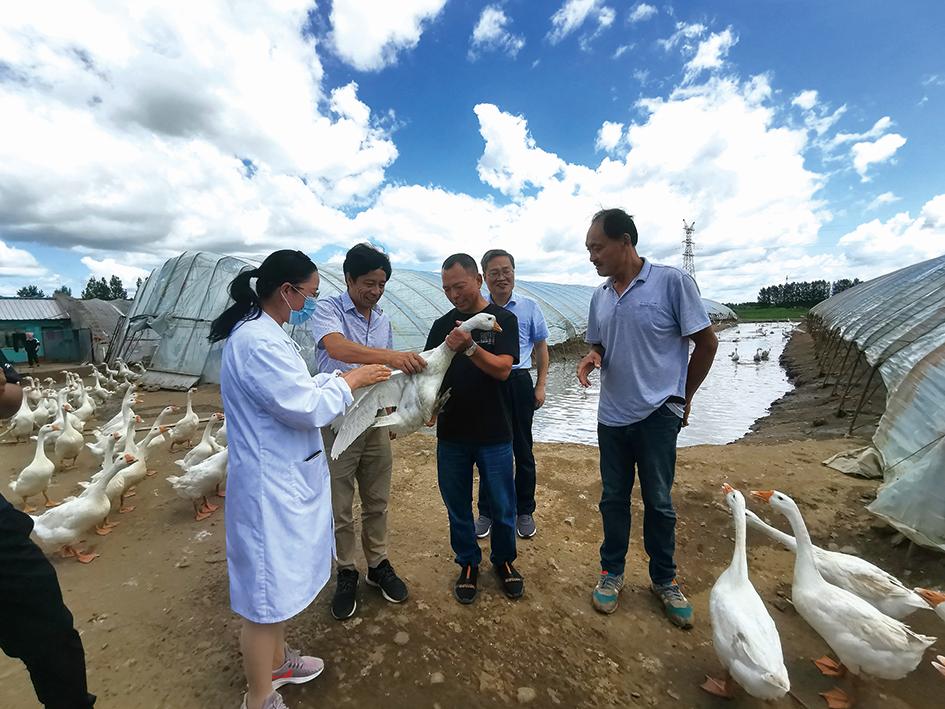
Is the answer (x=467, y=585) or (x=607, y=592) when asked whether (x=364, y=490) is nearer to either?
(x=467, y=585)

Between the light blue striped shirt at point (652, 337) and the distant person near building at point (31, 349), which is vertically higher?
the light blue striped shirt at point (652, 337)

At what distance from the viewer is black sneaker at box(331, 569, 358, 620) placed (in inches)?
113

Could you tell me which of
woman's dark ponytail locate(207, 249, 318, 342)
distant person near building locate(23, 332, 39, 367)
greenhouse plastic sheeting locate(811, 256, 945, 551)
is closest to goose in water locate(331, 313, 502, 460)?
woman's dark ponytail locate(207, 249, 318, 342)

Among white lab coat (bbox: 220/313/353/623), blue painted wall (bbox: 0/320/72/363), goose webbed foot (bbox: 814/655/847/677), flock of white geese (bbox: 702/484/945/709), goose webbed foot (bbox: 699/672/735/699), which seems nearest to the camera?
white lab coat (bbox: 220/313/353/623)

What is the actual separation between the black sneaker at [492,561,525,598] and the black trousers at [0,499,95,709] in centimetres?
225

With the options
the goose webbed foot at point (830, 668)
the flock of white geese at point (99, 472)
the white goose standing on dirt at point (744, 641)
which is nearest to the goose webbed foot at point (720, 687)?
Result: the white goose standing on dirt at point (744, 641)

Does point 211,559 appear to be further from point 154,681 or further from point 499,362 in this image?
point 499,362

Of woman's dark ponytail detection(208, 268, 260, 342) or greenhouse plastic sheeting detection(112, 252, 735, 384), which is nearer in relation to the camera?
woman's dark ponytail detection(208, 268, 260, 342)

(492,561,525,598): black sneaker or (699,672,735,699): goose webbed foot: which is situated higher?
(492,561,525,598): black sneaker

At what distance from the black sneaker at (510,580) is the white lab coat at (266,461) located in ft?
5.13

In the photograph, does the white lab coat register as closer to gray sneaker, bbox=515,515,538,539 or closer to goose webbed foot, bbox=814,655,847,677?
gray sneaker, bbox=515,515,538,539

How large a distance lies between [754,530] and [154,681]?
4508mm

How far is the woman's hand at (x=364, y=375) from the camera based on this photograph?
216 cm

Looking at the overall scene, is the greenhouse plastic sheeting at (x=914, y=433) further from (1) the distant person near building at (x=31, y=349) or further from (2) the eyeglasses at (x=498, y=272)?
(1) the distant person near building at (x=31, y=349)
